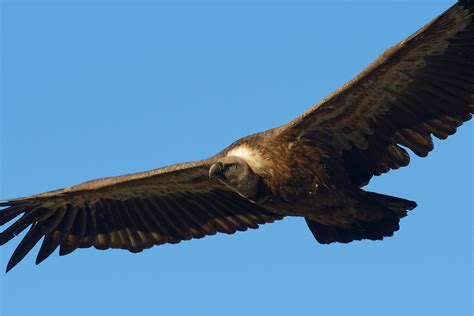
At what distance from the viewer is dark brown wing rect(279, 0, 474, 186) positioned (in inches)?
483

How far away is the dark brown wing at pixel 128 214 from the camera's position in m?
14.6

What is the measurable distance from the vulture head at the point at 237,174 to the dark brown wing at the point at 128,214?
0.97m

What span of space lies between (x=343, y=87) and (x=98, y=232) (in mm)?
4190

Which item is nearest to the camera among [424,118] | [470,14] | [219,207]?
[470,14]

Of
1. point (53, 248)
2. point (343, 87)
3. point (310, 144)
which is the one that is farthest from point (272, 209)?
point (53, 248)

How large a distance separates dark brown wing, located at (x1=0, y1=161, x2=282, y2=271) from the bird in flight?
0.01 meters

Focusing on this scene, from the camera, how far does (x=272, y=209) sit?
44.7ft

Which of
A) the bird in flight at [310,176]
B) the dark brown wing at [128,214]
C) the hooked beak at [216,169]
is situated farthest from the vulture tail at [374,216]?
the hooked beak at [216,169]

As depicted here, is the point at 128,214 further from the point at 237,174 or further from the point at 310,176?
the point at 310,176

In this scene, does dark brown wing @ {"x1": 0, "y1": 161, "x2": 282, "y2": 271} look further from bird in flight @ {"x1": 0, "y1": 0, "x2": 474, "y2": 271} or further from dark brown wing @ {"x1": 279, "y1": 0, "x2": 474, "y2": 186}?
dark brown wing @ {"x1": 279, "y1": 0, "x2": 474, "y2": 186}

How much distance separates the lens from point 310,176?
13.2 meters

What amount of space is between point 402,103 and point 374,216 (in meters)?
1.33

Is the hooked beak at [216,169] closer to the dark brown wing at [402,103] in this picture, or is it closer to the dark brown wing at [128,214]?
the dark brown wing at [402,103]

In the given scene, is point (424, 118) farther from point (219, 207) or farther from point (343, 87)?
point (219, 207)
